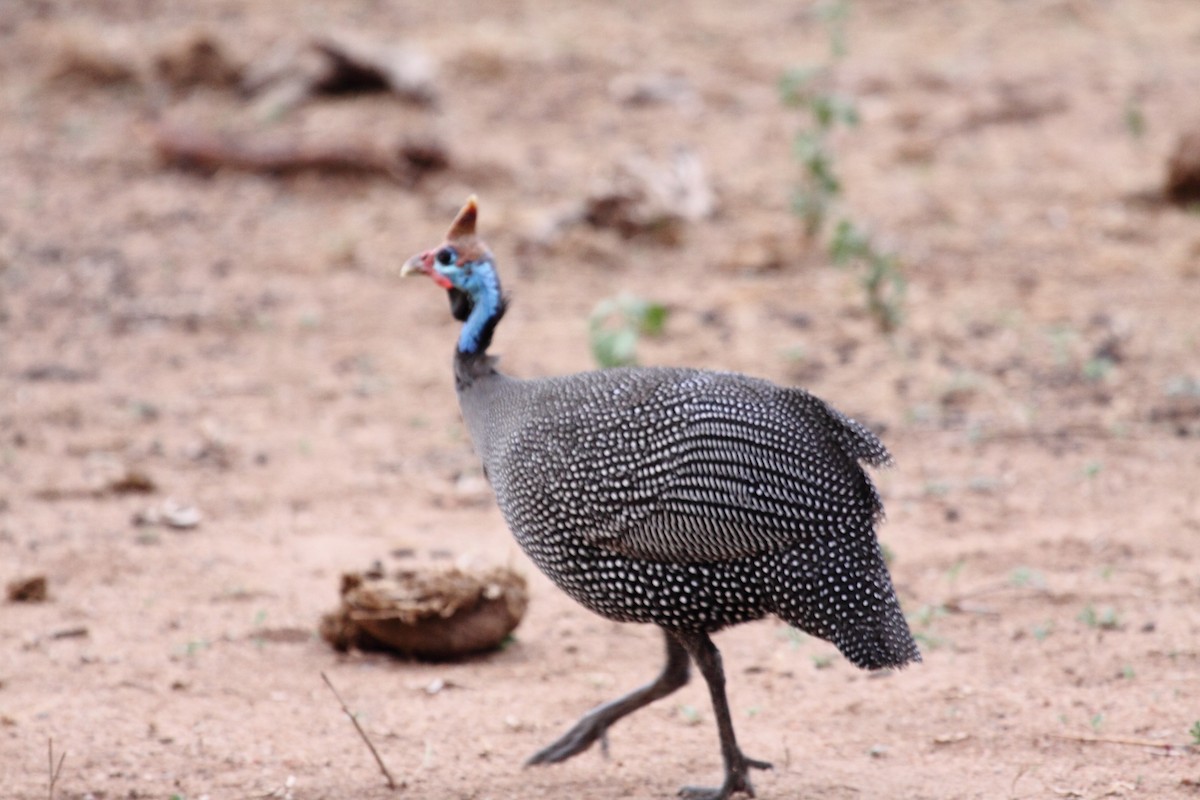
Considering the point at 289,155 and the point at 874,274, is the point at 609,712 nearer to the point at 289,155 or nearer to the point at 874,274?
the point at 874,274

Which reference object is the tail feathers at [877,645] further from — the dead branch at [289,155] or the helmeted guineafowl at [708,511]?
the dead branch at [289,155]

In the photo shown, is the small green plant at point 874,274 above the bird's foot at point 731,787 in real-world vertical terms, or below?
above

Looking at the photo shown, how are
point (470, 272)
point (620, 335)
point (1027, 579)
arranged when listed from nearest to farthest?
point (470, 272), point (1027, 579), point (620, 335)

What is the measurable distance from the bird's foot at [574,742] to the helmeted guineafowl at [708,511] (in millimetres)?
319

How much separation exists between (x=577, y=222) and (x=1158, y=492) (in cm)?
398

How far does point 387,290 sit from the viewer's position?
8.52m

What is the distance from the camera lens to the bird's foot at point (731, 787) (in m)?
3.96

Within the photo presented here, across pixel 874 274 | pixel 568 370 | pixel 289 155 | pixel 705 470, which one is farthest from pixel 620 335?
pixel 289 155

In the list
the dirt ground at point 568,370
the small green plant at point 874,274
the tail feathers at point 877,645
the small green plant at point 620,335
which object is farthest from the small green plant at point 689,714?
the small green plant at point 874,274

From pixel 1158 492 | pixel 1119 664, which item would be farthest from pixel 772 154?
pixel 1119 664

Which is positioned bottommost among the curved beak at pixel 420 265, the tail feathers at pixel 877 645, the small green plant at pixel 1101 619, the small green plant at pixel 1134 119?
the small green plant at pixel 1101 619

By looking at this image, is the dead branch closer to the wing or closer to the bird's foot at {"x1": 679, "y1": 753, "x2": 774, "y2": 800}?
the wing

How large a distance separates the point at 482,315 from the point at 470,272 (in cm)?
12

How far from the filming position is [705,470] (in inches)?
151
